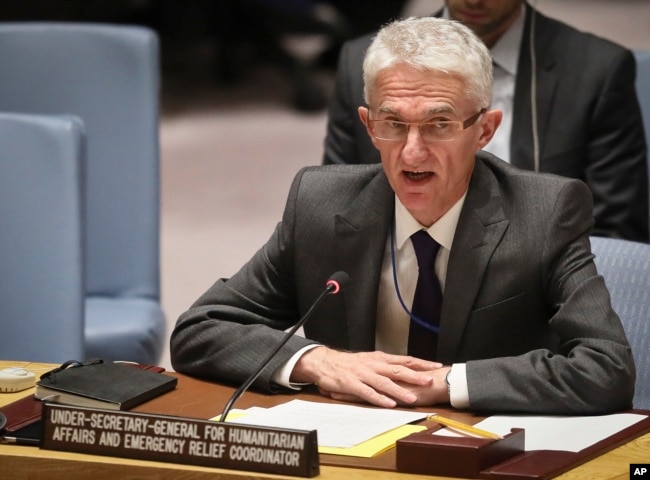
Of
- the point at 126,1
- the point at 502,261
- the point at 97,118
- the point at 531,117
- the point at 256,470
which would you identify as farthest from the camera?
the point at 126,1

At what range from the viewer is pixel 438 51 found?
2.51 meters

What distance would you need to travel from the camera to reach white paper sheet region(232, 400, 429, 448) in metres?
2.17

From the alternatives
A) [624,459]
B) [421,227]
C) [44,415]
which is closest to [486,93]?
[421,227]

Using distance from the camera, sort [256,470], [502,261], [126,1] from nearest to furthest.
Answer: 1. [256,470]
2. [502,261]
3. [126,1]

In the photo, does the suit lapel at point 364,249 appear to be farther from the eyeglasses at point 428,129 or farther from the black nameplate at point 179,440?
the black nameplate at point 179,440

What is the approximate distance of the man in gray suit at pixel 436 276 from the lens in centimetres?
234

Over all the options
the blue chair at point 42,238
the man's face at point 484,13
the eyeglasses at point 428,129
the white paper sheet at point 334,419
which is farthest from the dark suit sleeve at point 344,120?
the white paper sheet at point 334,419

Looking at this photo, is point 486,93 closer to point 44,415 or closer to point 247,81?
point 44,415

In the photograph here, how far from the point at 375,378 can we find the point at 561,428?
0.33 metres

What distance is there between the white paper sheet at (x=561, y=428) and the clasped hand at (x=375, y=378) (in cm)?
13

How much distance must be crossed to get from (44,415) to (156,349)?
1.73 metres

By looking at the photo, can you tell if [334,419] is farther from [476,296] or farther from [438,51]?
[438,51]

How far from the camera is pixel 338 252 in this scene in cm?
269

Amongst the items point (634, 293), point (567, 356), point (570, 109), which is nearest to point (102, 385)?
point (567, 356)
